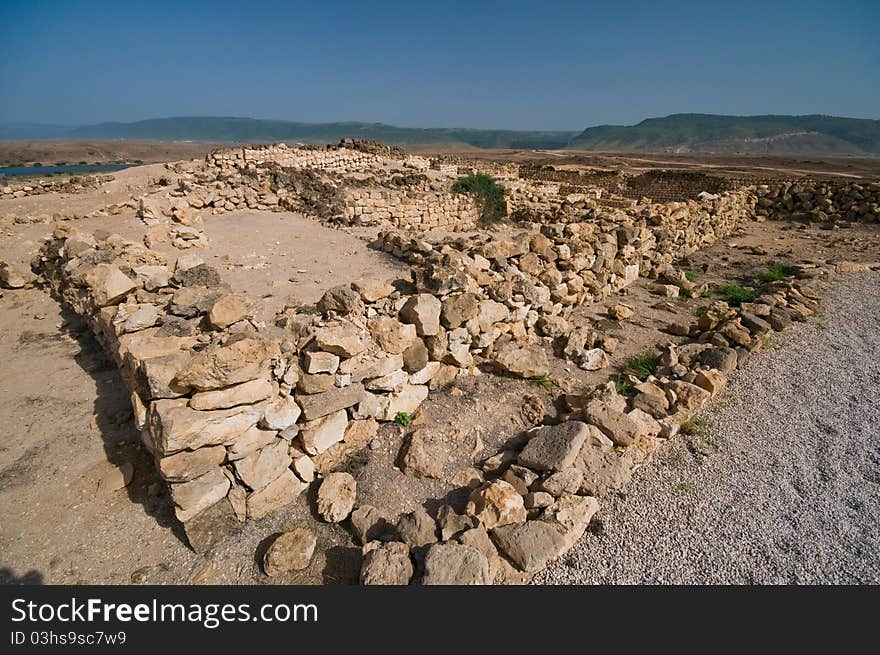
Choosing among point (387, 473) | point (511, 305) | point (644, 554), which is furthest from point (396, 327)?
point (644, 554)

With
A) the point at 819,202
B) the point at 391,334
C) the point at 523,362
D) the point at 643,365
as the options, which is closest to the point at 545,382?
the point at 523,362

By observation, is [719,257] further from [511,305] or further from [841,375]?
[511,305]

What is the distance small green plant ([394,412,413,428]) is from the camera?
14.8 ft

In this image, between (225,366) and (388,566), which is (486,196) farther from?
(388,566)

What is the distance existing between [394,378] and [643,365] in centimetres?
354

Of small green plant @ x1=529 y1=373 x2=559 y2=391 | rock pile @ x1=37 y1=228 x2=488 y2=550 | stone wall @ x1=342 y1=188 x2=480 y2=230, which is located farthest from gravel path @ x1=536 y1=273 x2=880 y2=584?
stone wall @ x1=342 y1=188 x2=480 y2=230

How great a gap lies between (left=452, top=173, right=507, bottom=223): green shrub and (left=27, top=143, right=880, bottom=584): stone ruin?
7.94 metres

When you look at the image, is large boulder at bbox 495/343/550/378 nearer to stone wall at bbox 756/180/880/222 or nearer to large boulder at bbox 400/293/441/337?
large boulder at bbox 400/293/441/337

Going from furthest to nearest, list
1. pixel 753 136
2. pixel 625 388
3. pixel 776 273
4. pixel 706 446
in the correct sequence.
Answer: pixel 753 136
pixel 776 273
pixel 625 388
pixel 706 446

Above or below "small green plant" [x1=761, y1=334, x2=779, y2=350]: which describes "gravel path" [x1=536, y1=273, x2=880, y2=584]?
below

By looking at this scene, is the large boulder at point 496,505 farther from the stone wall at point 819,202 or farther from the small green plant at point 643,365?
the stone wall at point 819,202

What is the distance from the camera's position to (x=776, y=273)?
940cm

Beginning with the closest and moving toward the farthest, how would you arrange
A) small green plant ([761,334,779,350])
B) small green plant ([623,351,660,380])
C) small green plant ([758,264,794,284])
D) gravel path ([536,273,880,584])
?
gravel path ([536,273,880,584]) < small green plant ([623,351,660,380]) < small green plant ([761,334,779,350]) < small green plant ([758,264,794,284])

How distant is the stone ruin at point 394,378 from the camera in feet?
10.5
